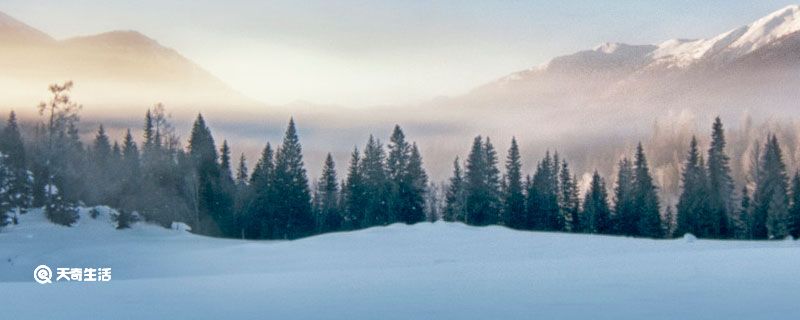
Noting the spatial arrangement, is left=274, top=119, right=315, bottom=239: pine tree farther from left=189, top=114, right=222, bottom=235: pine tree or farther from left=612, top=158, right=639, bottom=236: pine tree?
left=612, top=158, right=639, bottom=236: pine tree

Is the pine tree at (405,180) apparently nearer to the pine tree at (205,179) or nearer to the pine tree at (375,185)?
the pine tree at (375,185)

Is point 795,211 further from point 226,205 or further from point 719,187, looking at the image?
point 226,205

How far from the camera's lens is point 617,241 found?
26.5 metres

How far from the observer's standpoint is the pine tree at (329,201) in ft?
230

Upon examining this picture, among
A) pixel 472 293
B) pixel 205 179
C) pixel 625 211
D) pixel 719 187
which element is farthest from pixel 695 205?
pixel 472 293

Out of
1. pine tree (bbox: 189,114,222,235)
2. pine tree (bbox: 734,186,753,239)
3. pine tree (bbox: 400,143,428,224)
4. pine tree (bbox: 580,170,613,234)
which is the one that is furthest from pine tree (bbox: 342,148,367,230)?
pine tree (bbox: 734,186,753,239)

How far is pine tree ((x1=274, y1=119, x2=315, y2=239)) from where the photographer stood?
65.6 metres

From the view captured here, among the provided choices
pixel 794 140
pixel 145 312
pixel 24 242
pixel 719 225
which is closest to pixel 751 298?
pixel 145 312

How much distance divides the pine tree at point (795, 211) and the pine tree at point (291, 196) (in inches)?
1576

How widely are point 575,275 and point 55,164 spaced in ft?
154

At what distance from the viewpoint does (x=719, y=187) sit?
64.4 m

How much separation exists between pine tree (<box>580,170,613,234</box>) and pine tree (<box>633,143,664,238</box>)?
9.75 feet

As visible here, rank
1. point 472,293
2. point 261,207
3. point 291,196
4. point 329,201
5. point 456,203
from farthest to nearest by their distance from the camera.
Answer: point 329,201 < point 456,203 < point 291,196 < point 261,207 < point 472,293

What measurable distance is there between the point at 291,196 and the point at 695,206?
35161 mm
